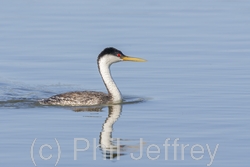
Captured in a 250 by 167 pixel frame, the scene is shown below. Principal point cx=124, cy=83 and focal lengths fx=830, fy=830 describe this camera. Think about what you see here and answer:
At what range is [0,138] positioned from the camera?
1376cm

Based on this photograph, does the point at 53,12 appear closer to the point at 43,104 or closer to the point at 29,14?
the point at 29,14

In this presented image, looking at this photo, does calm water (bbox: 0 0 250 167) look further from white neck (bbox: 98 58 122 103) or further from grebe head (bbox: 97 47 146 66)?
grebe head (bbox: 97 47 146 66)

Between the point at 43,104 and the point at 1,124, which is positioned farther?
the point at 43,104

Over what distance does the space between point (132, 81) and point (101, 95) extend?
2069 millimetres

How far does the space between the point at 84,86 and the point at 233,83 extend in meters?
3.38

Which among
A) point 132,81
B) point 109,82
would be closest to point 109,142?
point 109,82

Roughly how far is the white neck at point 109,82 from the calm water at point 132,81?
288 millimetres

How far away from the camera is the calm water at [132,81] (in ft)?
42.8

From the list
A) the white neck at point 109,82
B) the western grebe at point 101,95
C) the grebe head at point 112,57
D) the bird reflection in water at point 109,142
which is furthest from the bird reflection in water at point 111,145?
the grebe head at point 112,57

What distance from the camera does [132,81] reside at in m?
19.2

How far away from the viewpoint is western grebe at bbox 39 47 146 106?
1709 cm

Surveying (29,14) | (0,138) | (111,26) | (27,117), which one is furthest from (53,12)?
(0,138)

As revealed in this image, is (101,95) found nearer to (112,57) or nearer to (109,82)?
(109,82)

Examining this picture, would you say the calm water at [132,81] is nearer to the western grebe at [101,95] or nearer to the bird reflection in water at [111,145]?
the bird reflection in water at [111,145]
